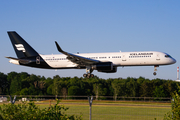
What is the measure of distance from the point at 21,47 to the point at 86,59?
49.3 feet

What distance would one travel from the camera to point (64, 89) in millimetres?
115562

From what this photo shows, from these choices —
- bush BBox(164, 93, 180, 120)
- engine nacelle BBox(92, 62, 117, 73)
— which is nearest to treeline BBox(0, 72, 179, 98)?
engine nacelle BBox(92, 62, 117, 73)

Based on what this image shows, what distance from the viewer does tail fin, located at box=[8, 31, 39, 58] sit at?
1950 inches

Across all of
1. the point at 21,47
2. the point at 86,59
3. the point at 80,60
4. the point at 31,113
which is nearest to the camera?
the point at 31,113

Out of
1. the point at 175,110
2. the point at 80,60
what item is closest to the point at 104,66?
the point at 80,60

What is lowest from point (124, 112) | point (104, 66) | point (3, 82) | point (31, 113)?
point (124, 112)

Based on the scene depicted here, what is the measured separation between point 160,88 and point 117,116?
254ft

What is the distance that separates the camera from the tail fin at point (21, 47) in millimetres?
49531

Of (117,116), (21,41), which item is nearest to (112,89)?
(21,41)

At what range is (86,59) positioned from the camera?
43125 millimetres

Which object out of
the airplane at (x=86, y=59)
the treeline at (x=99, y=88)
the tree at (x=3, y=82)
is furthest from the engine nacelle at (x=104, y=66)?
the tree at (x=3, y=82)

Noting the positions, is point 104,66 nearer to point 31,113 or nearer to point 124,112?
point 124,112

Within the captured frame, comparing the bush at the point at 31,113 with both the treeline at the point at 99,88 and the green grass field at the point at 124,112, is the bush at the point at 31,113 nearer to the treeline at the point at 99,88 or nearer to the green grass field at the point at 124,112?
the green grass field at the point at 124,112

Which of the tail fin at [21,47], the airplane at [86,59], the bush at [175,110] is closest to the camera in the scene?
the bush at [175,110]
